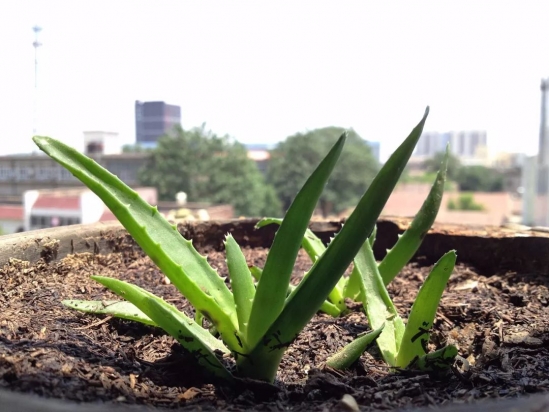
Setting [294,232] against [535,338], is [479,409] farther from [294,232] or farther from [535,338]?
[535,338]

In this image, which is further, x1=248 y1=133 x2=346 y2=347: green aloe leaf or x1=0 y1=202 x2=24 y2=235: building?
x1=0 y1=202 x2=24 y2=235: building

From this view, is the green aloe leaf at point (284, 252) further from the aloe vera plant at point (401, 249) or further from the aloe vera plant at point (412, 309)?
the aloe vera plant at point (401, 249)

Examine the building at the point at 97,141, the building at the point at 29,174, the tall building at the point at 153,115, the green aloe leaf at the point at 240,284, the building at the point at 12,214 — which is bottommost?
the building at the point at 12,214

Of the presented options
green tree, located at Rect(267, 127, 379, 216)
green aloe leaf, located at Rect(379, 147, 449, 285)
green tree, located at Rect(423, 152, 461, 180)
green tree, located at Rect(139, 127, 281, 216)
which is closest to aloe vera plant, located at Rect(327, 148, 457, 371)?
green aloe leaf, located at Rect(379, 147, 449, 285)

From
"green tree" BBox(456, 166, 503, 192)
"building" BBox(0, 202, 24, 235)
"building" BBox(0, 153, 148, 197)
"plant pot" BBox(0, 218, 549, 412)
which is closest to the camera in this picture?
"plant pot" BBox(0, 218, 549, 412)

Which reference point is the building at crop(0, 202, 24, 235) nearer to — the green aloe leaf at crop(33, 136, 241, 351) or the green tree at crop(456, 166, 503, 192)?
the green aloe leaf at crop(33, 136, 241, 351)

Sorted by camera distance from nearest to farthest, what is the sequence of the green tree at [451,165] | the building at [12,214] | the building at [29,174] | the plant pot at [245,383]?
the plant pot at [245,383] → the building at [29,174] → the building at [12,214] → the green tree at [451,165]

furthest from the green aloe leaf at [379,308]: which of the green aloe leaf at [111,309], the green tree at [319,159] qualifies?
the green tree at [319,159]

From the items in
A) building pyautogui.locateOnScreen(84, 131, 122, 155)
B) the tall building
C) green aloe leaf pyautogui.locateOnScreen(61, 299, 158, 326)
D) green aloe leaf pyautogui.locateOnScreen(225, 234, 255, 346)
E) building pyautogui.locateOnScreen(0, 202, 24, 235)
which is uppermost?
the tall building
